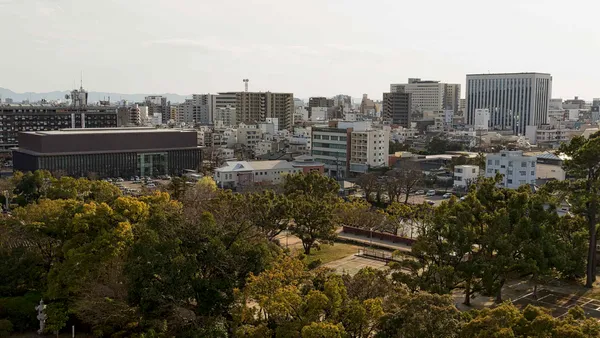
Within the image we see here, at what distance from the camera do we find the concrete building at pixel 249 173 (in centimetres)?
5084

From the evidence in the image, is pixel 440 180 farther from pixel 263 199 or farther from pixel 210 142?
pixel 210 142

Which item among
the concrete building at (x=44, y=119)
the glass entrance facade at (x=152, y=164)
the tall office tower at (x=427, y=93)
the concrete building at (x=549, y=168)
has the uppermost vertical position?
the tall office tower at (x=427, y=93)

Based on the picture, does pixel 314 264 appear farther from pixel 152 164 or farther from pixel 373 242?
pixel 152 164

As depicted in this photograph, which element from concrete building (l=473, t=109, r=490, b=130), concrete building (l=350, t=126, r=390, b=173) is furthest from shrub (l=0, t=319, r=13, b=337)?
concrete building (l=473, t=109, r=490, b=130)

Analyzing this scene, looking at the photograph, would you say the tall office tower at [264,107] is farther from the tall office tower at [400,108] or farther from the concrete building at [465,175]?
the concrete building at [465,175]

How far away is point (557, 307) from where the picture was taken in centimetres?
1922

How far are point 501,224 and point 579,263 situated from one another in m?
4.52

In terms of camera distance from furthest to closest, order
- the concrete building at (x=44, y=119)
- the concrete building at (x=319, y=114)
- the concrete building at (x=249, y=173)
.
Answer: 1. the concrete building at (x=319, y=114)
2. the concrete building at (x=44, y=119)
3. the concrete building at (x=249, y=173)

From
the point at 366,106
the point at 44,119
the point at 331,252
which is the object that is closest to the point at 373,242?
the point at 331,252

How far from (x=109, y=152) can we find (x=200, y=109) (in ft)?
230

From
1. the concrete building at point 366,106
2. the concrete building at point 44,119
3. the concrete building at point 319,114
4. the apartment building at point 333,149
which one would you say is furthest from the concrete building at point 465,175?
the concrete building at point 366,106

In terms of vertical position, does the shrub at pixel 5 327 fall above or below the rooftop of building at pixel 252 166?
below

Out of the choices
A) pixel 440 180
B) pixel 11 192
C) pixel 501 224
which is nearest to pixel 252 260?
pixel 501 224

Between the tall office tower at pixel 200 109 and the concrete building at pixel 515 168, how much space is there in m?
84.5
